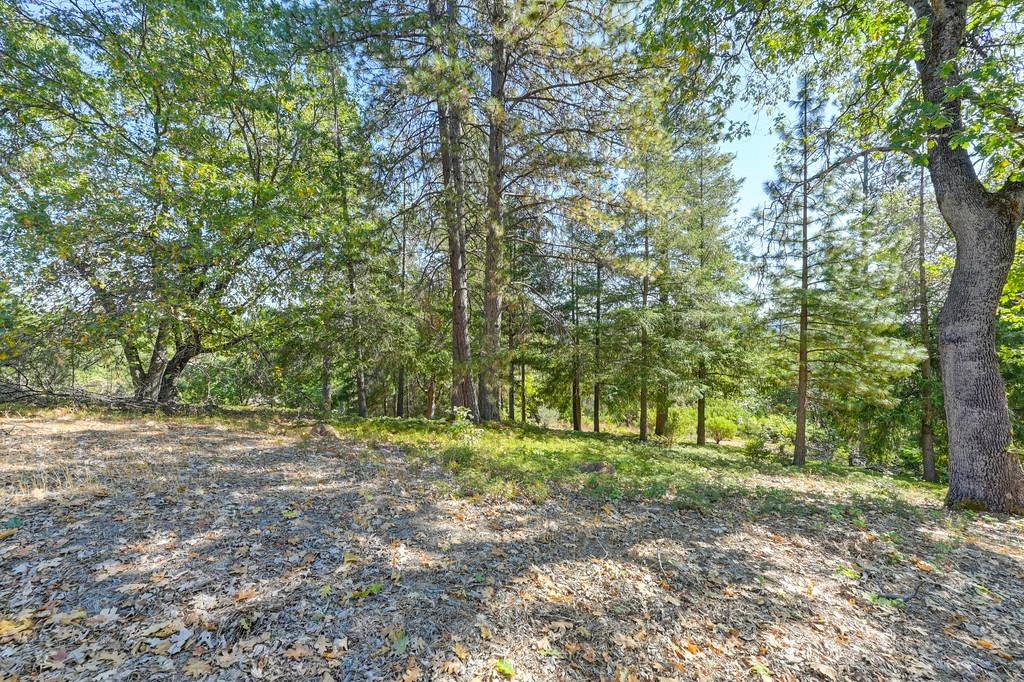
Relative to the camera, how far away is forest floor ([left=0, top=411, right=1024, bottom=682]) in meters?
2.29

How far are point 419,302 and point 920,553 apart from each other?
9.50 metres

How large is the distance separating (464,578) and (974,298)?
6751 mm

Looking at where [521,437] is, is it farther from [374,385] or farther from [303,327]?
[374,385]

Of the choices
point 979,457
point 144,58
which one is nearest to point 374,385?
point 144,58

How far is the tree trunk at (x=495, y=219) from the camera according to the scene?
8359 mm

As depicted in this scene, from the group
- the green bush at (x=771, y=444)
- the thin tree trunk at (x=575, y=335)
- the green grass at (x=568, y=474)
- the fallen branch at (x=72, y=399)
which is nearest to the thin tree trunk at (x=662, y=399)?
the thin tree trunk at (x=575, y=335)

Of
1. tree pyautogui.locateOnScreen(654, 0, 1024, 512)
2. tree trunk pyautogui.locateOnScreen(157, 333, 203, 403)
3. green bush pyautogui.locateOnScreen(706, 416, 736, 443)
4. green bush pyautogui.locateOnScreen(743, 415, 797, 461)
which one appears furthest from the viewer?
green bush pyautogui.locateOnScreen(706, 416, 736, 443)

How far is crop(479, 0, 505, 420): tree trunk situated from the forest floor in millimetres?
3712

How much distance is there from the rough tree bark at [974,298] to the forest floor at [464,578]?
0.63 metres

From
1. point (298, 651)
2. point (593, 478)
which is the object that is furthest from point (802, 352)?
point (298, 651)

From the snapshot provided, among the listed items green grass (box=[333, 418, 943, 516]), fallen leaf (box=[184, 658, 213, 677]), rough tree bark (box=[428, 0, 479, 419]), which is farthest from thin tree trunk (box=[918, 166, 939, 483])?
fallen leaf (box=[184, 658, 213, 677])

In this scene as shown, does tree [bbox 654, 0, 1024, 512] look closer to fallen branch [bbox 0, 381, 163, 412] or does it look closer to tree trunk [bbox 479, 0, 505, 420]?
tree trunk [bbox 479, 0, 505, 420]

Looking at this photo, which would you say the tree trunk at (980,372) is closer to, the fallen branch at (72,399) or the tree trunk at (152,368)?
the tree trunk at (152,368)

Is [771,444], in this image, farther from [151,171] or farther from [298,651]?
[151,171]
